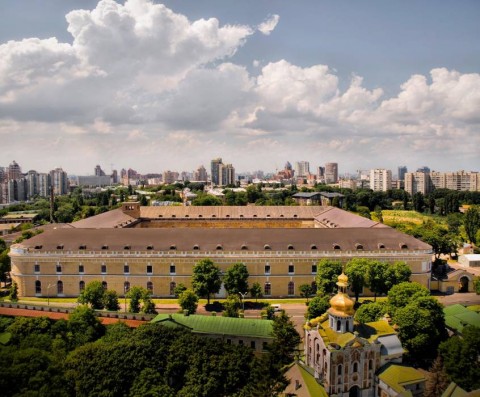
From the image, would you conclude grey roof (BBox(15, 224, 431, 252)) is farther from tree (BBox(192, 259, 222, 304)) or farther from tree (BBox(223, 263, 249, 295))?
tree (BBox(192, 259, 222, 304))

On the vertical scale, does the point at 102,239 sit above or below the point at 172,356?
above

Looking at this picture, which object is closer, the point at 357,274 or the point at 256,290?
the point at 357,274

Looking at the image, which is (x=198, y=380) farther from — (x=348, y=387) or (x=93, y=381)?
(x=348, y=387)

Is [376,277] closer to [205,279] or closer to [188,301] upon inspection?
[205,279]

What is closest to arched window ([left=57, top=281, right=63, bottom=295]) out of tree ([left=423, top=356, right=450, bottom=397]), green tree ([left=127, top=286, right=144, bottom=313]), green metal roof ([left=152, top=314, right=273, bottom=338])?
green tree ([left=127, top=286, right=144, bottom=313])

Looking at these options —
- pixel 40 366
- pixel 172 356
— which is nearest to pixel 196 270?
pixel 172 356

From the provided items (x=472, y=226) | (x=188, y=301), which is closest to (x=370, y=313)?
(x=188, y=301)
